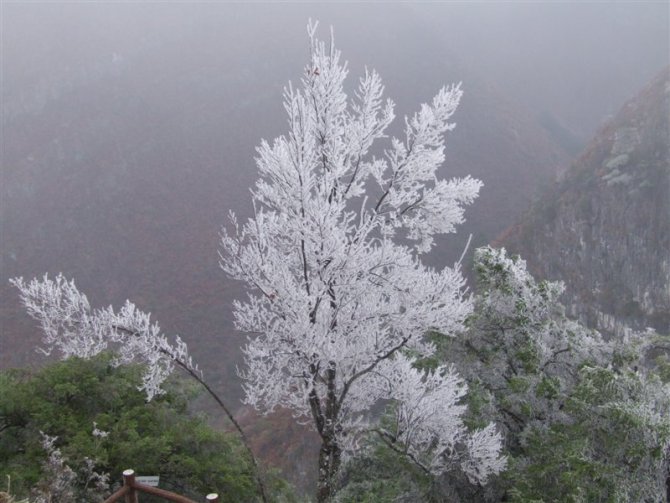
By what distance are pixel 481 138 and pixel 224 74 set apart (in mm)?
18988

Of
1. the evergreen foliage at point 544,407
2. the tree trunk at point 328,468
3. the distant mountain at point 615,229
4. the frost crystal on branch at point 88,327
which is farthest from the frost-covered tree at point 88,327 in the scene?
the distant mountain at point 615,229

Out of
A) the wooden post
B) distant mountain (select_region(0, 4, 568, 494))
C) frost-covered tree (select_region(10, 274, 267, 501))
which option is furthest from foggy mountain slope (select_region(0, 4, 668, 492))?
the wooden post

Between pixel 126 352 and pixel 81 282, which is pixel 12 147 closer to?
pixel 81 282

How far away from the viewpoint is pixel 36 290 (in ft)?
16.4

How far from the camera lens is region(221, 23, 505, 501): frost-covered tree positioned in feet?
16.4

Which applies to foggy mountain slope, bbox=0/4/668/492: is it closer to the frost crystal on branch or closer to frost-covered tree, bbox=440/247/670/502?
frost-covered tree, bbox=440/247/670/502

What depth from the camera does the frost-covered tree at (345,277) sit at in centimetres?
501

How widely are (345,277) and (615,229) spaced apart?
17.9m

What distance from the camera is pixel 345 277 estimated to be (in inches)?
202

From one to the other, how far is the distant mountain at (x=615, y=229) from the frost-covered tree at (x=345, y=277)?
13393mm

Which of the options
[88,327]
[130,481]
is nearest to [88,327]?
[88,327]

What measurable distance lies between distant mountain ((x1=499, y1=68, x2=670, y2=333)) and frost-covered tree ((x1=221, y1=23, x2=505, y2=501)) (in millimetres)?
13393

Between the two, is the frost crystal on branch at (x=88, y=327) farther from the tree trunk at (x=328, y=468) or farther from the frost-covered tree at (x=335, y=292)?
the tree trunk at (x=328, y=468)

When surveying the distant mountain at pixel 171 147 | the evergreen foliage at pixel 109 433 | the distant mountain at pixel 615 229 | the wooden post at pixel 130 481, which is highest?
the distant mountain at pixel 171 147
